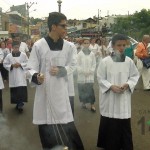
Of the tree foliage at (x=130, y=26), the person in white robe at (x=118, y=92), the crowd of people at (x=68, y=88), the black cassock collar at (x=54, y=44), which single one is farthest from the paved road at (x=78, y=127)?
the tree foliage at (x=130, y=26)

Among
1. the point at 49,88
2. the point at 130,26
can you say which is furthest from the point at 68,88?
the point at 130,26

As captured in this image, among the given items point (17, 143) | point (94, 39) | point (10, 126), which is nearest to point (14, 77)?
point (10, 126)

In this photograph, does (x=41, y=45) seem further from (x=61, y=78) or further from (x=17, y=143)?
(x=17, y=143)

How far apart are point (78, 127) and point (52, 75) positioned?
7.84ft

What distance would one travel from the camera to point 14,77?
8461mm

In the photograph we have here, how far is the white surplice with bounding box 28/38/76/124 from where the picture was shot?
14.0 feet

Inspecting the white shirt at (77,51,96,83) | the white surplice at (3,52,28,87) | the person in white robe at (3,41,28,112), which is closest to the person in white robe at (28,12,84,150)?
the white shirt at (77,51,96,83)

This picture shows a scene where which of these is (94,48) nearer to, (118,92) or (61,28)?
(118,92)

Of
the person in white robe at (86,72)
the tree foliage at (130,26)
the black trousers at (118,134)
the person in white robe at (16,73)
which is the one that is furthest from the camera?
the person in white robe at (16,73)

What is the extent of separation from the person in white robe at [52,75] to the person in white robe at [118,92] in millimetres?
719

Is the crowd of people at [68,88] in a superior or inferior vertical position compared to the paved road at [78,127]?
superior

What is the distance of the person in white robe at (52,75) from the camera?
4.25 meters

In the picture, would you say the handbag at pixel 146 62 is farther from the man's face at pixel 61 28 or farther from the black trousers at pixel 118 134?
the man's face at pixel 61 28

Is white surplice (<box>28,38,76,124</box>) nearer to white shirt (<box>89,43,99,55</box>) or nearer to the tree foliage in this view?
the tree foliage
